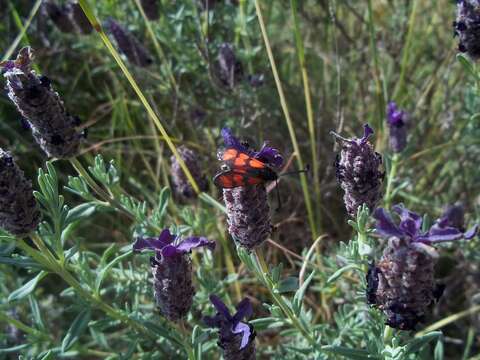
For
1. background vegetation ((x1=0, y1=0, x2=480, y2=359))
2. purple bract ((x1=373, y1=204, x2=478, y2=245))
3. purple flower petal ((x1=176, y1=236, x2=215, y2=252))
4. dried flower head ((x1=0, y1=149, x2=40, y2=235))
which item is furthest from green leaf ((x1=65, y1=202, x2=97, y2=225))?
purple bract ((x1=373, y1=204, x2=478, y2=245))

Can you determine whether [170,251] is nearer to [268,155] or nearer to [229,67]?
[268,155]

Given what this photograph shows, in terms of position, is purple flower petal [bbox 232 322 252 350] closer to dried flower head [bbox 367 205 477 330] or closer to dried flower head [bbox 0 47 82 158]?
dried flower head [bbox 367 205 477 330]

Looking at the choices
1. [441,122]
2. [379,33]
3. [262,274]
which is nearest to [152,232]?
[262,274]

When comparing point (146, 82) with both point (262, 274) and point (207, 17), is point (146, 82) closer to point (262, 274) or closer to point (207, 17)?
point (207, 17)

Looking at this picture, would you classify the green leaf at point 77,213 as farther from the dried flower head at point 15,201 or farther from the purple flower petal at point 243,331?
the purple flower petal at point 243,331

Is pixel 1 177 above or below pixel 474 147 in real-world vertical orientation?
above

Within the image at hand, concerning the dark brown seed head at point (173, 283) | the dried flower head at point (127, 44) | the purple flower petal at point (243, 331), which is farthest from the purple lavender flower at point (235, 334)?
the dried flower head at point (127, 44)

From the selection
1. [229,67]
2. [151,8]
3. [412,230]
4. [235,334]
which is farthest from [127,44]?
[412,230]
